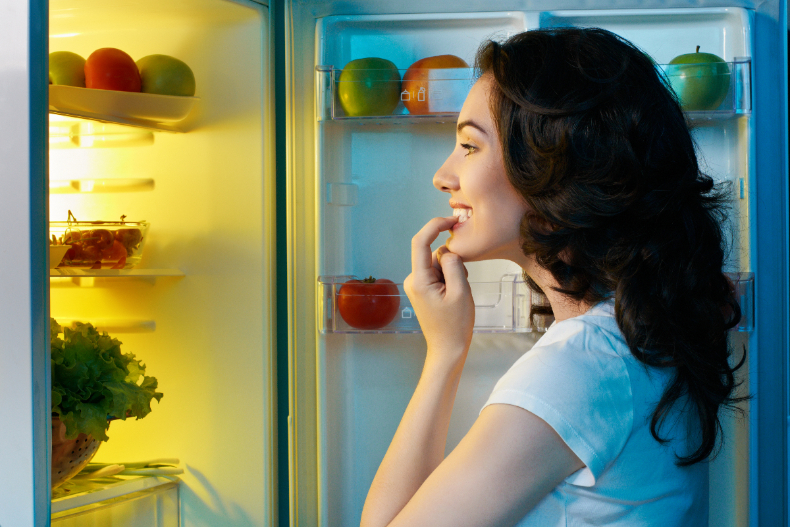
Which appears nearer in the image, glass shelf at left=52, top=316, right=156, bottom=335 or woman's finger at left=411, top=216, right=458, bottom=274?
woman's finger at left=411, top=216, right=458, bottom=274

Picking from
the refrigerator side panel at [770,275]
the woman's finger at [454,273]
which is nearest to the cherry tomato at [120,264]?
the woman's finger at [454,273]

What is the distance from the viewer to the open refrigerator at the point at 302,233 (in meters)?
1.18

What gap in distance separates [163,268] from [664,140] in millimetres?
980

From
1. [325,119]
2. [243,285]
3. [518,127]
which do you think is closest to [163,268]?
[243,285]

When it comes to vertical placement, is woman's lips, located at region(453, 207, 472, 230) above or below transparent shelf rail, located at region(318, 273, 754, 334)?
above

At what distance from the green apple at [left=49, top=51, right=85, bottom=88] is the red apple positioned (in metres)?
0.59

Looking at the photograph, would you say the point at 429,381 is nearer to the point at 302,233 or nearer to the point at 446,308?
the point at 446,308

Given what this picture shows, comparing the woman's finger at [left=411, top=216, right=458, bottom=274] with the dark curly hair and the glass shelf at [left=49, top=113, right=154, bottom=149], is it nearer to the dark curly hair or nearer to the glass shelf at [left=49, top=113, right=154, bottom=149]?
the dark curly hair

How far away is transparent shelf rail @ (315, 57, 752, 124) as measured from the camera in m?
1.15

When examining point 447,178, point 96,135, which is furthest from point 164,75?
point 447,178

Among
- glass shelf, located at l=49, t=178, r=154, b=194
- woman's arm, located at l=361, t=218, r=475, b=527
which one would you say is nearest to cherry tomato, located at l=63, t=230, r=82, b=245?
glass shelf, located at l=49, t=178, r=154, b=194

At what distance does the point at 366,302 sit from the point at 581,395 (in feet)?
2.13

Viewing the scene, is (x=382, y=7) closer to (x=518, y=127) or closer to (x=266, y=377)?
(x=518, y=127)

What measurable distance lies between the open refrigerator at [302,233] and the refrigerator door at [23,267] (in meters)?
0.32
